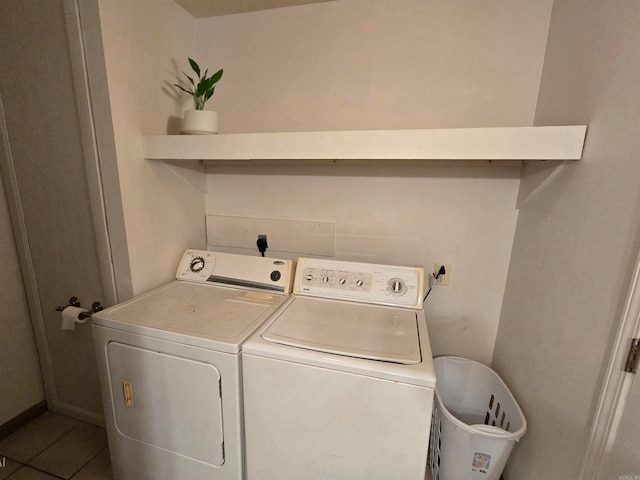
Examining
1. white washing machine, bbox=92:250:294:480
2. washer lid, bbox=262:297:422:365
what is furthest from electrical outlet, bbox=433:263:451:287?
white washing machine, bbox=92:250:294:480

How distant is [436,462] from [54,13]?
2.61 metres

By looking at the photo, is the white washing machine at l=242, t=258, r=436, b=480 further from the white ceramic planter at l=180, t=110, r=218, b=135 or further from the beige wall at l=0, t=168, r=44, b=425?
the beige wall at l=0, t=168, r=44, b=425

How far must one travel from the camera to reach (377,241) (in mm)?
1602

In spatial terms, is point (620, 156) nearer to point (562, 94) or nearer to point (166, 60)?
point (562, 94)

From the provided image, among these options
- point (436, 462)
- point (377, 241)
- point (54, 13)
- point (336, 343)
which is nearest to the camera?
point (336, 343)

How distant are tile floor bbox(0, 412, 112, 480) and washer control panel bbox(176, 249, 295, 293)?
39.8 inches

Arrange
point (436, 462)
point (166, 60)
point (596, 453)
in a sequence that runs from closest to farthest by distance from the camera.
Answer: point (596, 453)
point (436, 462)
point (166, 60)

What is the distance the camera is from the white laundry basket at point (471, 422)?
1.10 meters

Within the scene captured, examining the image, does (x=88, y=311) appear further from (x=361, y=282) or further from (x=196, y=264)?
(x=361, y=282)

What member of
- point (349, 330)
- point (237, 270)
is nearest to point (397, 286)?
point (349, 330)

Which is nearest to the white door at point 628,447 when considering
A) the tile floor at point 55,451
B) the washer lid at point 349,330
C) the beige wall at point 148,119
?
the washer lid at point 349,330

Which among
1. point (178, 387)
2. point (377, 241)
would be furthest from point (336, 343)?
point (377, 241)

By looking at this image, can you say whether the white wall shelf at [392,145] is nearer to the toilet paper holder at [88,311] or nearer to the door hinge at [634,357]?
the door hinge at [634,357]

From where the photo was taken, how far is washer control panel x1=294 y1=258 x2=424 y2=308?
1316 mm
